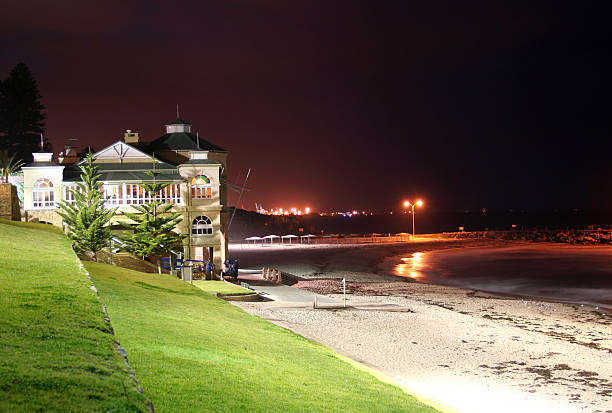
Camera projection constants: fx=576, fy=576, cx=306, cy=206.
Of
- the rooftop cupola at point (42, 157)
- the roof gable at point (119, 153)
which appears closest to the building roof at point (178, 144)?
the roof gable at point (119, 153)

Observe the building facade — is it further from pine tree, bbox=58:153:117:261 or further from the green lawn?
the green lawn

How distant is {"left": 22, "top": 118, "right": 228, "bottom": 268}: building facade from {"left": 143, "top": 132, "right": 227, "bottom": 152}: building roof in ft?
19.6

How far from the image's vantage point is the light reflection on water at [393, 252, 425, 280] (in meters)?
53.1

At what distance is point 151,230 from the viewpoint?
115ft

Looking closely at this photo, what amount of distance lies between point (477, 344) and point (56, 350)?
17.4m

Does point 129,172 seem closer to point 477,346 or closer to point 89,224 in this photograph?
point 89,224

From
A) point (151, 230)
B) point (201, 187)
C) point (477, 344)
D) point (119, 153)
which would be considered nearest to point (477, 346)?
point (477, 344)

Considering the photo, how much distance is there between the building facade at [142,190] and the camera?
37.4m

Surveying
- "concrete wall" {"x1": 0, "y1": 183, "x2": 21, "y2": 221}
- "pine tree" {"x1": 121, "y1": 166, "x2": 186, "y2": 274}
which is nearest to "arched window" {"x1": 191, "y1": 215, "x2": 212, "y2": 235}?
"pine tree" {"x1": 121, "y1": 166, "x2": 186, "y2": 274}

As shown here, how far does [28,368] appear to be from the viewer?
6699 mm

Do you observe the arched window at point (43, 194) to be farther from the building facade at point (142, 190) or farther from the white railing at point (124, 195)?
the white railing at point (124, 195)

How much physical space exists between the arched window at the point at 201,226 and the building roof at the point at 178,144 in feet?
28.5

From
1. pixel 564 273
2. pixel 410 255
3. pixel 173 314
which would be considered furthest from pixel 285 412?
pixel 410 255

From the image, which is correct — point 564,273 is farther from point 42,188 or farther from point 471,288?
point 42,188
